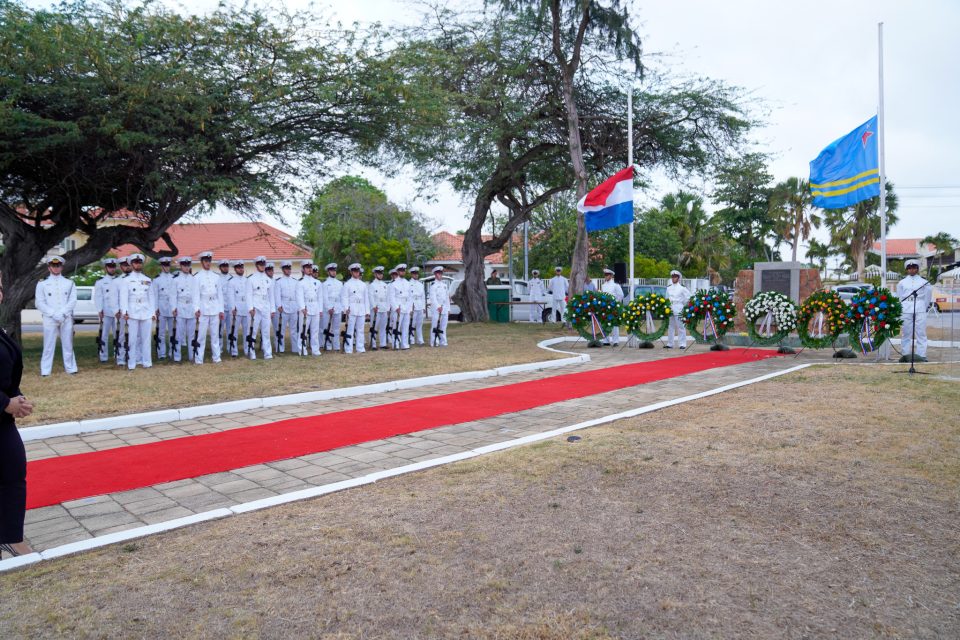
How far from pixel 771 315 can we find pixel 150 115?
1268 cm

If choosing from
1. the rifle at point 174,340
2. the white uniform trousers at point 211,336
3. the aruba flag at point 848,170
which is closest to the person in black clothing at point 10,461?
the white uniform trousers at point 211,336

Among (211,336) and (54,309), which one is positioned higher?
(54,309)

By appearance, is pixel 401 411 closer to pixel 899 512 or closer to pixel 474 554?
pixel 474 554

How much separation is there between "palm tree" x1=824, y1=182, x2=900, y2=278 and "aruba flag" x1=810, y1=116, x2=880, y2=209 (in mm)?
31350

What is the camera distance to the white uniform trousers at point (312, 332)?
1382cm

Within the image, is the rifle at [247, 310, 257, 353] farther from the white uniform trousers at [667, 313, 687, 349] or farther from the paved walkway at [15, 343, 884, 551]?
the white uniform trousers at [667, 313, 687, 349]

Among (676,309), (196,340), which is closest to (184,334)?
(196,340)

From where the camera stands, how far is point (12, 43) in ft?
34.7

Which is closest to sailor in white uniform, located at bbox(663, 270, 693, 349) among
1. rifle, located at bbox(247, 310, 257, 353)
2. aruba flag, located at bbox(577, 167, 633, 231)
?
aruba flag, located at bbox(577, 167, 633, 231)

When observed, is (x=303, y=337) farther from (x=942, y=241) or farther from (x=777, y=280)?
(x=942, y=241)

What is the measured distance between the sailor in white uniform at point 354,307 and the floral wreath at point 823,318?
906cm

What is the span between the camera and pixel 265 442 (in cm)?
642

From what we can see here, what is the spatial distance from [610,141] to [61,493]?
19.1 metres

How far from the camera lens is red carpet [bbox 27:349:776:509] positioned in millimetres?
5230
